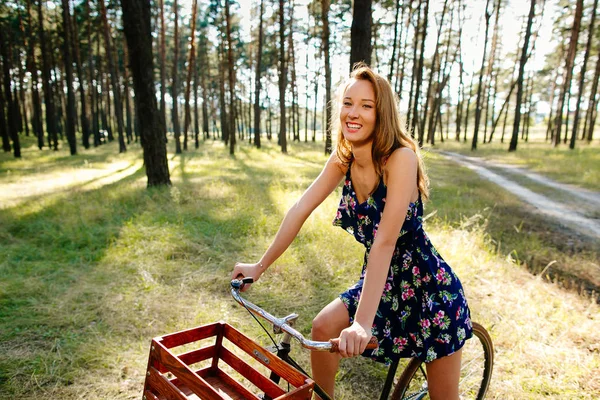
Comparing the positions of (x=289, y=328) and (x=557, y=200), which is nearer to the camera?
(x=289, y=328)

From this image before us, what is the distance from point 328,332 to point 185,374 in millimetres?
807

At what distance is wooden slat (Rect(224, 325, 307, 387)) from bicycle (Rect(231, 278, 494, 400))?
0.06 metres

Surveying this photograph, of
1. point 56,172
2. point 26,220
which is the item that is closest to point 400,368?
point 26,220

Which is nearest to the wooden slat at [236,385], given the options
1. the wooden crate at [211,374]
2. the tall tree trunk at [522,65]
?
the wooden crate at [211,374]

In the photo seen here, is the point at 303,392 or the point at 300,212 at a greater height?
the point at 300,212

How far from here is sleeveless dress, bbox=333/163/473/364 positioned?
217 cm

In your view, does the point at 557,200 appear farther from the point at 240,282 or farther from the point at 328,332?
the point at 240,282

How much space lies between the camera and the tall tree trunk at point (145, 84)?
9594mm

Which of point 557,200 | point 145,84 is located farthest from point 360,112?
point 557,200

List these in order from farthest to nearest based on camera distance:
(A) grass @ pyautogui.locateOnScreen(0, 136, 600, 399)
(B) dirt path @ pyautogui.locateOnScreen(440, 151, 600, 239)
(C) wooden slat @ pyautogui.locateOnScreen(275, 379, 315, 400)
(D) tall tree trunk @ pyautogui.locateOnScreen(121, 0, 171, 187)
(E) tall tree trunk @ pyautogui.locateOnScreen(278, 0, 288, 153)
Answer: (E) tall tree trunk @ pyautogui.locateOnScreen(278, 0, 288, 153), (D) tall tree trunk @ pyautogui.locateOnScreen(121, 0, 171, 187), (B) dirt path @ pyautogui.locateOnScreen(440, 151, 600, 239), (A) grass @ pyautogui.locateOnScreen(0, 136, 600, 399), (C) wooden slat @ pyautogui.locateOnScreen(275, 379, 315, 400)

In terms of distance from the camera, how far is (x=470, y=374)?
3551 millimetres

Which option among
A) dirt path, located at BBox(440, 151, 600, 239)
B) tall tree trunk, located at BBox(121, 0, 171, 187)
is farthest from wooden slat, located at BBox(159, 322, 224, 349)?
tall tree trunk, located at BBox(121, 0, 171, 187)

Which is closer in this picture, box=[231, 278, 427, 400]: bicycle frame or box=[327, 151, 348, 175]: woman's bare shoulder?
box=[231, 278, 427, 400]: bicycle frame

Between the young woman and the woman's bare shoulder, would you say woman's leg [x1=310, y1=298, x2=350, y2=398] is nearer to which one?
the young woman
